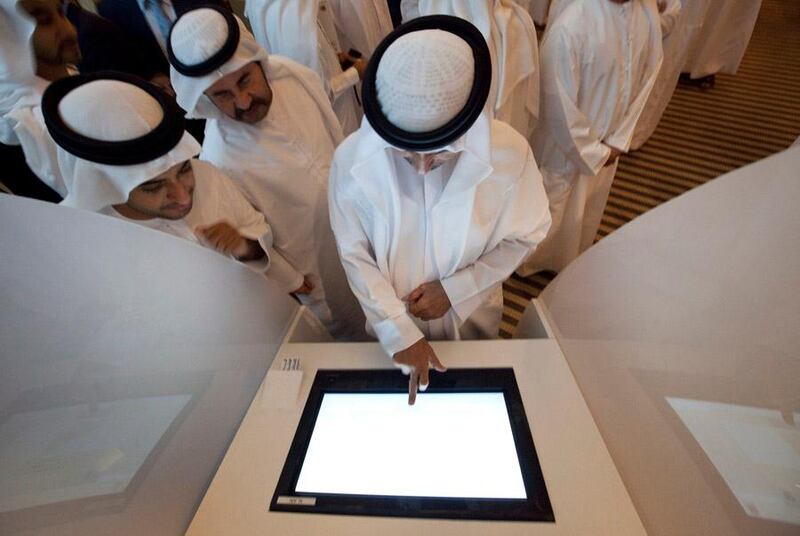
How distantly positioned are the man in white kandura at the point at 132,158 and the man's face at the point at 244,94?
0.75 feet

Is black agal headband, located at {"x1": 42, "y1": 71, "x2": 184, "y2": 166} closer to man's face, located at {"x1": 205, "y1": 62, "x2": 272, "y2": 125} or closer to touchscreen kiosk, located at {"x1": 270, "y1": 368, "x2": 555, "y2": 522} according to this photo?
man's face, located at {"x1": 205, "y1": 62, "x2": 272, "y2": 125}

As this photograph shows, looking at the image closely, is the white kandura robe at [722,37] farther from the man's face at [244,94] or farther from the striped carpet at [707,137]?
the man's face at [244,94]

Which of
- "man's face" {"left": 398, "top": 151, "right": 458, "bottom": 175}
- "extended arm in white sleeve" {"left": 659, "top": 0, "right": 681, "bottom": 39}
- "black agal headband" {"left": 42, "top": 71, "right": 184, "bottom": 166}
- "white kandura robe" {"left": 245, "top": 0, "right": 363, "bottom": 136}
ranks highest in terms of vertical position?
"extended arm in white sleeve" {"left": 659, "top": 0, "right": 681, "bottom": 39}

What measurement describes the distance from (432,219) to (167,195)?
628mm

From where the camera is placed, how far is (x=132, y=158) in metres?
0.76

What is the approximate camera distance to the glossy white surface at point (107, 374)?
0.47m

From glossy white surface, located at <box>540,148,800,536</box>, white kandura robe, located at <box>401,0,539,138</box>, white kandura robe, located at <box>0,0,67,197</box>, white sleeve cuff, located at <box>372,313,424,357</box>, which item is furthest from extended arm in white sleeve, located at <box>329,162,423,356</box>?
white kandura robe, located at <box>0,0,67,197</box>

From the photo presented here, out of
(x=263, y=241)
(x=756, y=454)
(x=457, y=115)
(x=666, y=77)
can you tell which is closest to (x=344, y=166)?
(x=457, y=115)

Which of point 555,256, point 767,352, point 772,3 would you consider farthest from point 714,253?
point 772,3

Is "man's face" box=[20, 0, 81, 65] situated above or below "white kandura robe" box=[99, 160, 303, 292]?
above

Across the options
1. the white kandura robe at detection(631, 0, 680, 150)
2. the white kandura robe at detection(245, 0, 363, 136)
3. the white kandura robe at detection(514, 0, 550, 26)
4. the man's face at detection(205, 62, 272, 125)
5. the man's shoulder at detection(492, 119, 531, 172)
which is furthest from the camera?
the white kandura robe at detection(514, 0, 550, 26)

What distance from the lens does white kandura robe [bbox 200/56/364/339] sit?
119cm

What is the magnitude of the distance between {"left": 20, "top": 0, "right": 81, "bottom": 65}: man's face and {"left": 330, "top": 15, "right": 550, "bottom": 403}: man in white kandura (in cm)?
117

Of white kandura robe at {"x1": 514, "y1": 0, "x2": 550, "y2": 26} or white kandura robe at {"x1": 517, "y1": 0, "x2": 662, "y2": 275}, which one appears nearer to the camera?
white kandura robe at {"x1": 517, "y1": 0, "x2": 662, "y2": 275}
